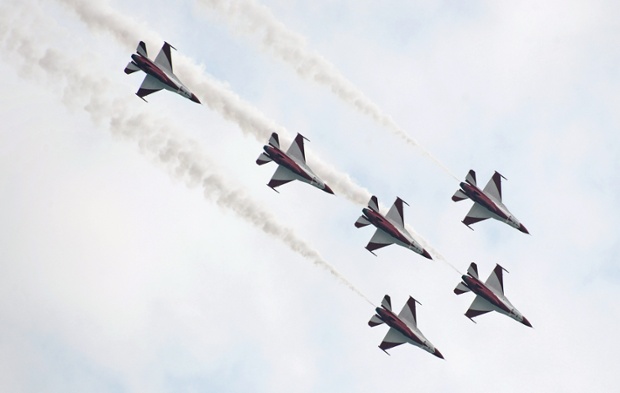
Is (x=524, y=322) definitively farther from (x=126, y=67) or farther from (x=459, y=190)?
(x=126, y=67)

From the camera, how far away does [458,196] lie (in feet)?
361

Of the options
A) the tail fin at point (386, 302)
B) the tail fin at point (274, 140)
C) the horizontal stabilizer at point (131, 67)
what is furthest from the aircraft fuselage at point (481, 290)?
the horizontal stabilizer at point (131, 67)

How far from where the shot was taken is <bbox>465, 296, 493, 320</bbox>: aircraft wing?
365ft

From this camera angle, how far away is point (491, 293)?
10994cm

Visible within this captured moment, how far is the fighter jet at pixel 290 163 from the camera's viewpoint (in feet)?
331

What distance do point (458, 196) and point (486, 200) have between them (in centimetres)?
268

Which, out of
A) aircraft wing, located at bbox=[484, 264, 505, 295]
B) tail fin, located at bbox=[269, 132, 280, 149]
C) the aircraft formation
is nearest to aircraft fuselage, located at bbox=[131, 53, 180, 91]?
the aircraft formation

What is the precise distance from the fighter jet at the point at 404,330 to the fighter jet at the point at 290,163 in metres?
13.0

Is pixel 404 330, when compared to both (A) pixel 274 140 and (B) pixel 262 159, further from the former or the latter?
(A) pixel 274 140

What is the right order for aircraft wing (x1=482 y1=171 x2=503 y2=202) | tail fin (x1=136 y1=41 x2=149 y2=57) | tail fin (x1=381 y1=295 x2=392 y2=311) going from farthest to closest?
aircraft wing (x1=482 y1=171 x2=503 y2=202) < tail fin (x1=381 y1=295 x2=392 y2=311) < tail fin (x1=136 y1=41 x2=149 y2=57)

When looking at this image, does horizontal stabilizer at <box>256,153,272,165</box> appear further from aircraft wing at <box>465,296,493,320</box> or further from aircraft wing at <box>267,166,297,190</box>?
aircraft wing at <box>465,296,493,320</box>

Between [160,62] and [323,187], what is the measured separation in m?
18.1

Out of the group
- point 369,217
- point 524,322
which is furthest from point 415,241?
point 524,322

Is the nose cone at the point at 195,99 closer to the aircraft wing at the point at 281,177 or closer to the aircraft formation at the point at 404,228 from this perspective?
the aircraft formation at the point at 404,228
